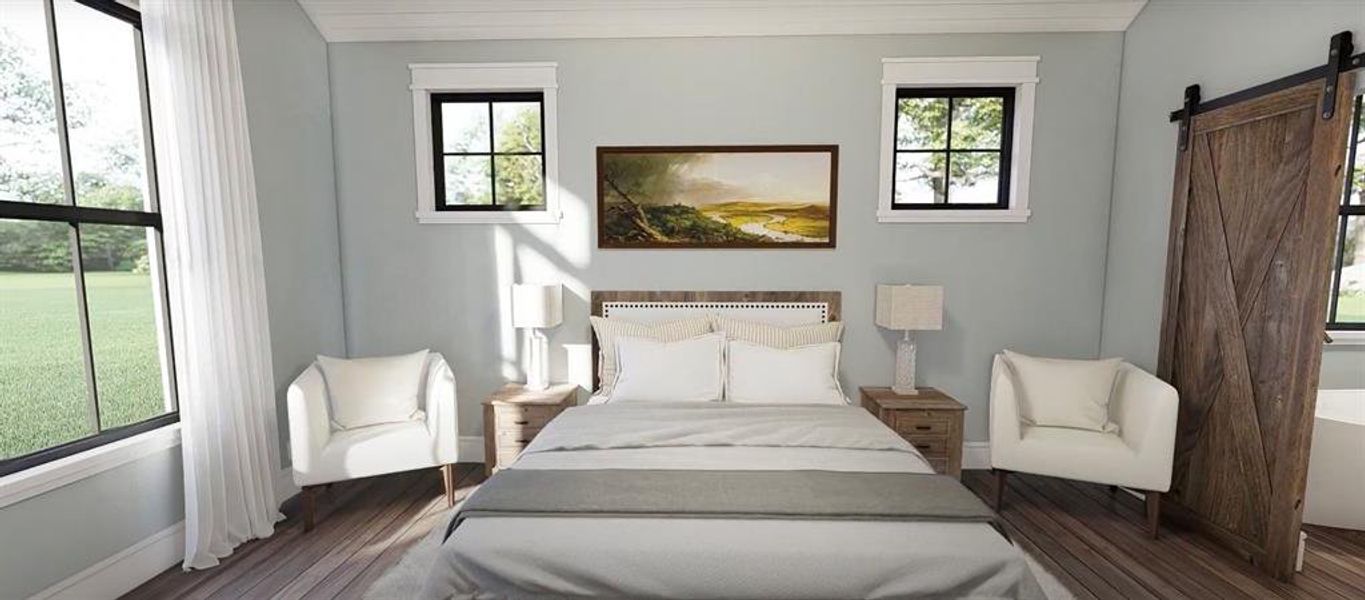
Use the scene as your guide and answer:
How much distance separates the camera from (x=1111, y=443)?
2.99 metres

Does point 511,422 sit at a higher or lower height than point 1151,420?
lower

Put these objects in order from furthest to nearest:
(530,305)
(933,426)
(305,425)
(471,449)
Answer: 1. (471,449)
2. (530,305)
3. (933,426)
4. (305,425)

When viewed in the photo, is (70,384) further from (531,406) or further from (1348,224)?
(1348,224)

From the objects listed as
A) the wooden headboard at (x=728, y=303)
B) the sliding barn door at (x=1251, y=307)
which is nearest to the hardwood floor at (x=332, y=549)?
the wooden headboard at (x=728, y=303)

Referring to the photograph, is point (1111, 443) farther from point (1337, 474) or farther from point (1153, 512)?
point (1337, 474)

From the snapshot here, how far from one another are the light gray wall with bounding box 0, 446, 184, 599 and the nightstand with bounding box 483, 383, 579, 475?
1.47 metres

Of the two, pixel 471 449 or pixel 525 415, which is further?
pixel 471 449

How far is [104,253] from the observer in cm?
251

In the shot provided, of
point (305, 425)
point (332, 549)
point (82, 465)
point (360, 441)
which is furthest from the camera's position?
point (360, 441)

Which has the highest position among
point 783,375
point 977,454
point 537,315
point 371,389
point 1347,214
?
point 1347,214

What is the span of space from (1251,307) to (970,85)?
6.31ft

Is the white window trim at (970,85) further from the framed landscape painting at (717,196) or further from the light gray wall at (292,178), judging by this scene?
the light gray wall at (292,178)

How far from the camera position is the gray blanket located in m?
1.90

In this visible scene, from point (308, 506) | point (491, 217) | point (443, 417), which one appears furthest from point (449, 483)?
point (491, 217)
